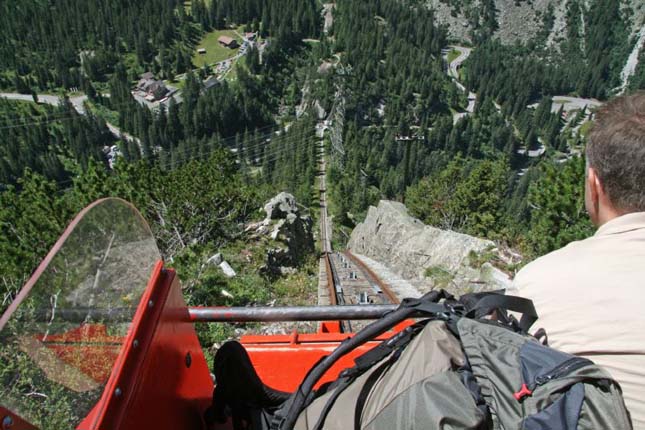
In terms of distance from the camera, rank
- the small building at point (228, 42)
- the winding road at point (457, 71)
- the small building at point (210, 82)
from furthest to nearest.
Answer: the small building at point (228, 42) < the winding road at point (457, 71) < the small building at point (210, 82)

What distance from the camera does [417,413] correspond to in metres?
1.12

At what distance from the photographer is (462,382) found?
116 cm

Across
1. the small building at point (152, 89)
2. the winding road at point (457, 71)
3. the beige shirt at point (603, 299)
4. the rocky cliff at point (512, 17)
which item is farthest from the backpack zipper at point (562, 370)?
the rocky cliff at point (512, 17)

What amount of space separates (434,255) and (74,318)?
35.6 feet

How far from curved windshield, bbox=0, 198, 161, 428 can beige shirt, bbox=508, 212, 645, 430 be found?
4.83 ft

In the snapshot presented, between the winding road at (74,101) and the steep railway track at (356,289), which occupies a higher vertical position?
the steep railway track at (356,289)

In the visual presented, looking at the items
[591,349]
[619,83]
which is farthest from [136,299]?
[619,83]

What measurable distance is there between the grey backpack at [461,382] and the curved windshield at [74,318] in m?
0.72

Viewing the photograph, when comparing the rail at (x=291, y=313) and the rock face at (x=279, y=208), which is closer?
the rail at (x=291, y=313)

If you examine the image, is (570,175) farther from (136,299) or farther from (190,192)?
(136,299)

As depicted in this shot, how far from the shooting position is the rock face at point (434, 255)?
863 cm

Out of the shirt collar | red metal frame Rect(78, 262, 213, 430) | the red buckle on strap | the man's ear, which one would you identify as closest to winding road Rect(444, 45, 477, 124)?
the man's ear

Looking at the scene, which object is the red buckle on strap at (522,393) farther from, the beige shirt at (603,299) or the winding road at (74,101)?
the winding road at (74,101)

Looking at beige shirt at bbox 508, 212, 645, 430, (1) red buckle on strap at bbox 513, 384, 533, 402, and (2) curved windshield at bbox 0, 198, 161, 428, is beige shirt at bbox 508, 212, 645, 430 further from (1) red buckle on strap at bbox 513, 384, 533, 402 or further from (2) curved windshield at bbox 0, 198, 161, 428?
(2) curved windshield at bbox 0, 198, 161, 428
